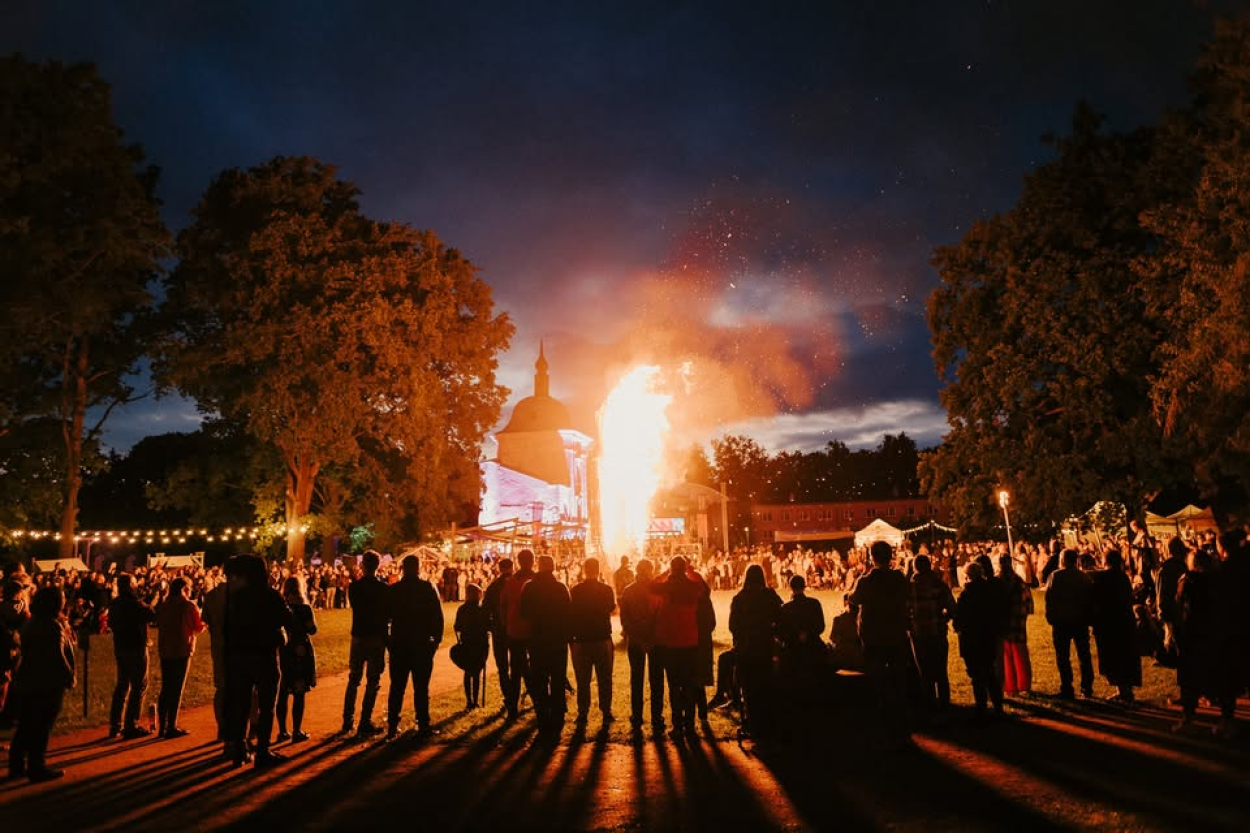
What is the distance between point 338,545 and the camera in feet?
199

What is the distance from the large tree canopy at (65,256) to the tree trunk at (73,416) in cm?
4

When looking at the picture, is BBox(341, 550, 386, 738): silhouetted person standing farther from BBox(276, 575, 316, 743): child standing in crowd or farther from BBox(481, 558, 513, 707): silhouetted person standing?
BBox(481, 558, 513, 707): silhouetted person standing

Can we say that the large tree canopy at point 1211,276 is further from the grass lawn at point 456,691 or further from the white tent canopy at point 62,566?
the white tent canopy at point 62,566

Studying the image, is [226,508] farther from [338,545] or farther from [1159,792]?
[1159,792]

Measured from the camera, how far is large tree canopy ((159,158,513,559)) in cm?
3284

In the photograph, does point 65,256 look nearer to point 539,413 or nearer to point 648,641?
point 648,641

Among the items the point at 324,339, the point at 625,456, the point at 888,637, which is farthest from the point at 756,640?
the point at 324,339

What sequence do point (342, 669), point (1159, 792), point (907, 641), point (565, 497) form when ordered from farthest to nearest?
point (565, 497) → point (342, 669) → point (907, 641) → point (1159, 792)

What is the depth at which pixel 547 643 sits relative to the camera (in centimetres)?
900

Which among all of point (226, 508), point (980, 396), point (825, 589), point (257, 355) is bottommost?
→ point (825, 589)

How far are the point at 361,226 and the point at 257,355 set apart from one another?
7.75m

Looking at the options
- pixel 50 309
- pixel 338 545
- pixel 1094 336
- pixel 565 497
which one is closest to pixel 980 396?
pixel 1094 336

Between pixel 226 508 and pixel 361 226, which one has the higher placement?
pixel 361 226

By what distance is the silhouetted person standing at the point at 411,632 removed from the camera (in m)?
8.93
